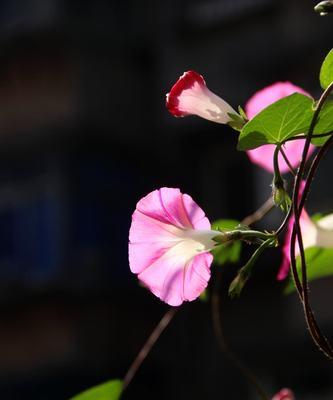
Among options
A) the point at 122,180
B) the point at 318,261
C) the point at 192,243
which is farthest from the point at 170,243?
the point at 122,180

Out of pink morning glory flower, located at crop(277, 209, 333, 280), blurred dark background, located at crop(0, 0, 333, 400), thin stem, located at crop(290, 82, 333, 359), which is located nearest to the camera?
thin stem, located at crop(290, 82, 333, 359)

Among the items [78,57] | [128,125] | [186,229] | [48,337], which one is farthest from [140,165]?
[186,229]

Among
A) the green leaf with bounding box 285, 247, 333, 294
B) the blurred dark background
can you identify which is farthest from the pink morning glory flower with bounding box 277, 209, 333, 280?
the blurred dark background

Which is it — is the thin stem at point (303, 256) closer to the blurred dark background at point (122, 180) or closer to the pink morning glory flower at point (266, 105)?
the pink morning glory flower at point (266, 105)

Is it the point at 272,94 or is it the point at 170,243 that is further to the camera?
the point at 272,94

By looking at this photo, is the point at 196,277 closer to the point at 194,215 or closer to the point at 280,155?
the point at 194,215

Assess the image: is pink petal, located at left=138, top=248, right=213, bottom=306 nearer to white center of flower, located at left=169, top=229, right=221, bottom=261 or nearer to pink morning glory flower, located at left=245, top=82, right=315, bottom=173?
white center of flower, located at left=169, top=229, right=221, bottom=261

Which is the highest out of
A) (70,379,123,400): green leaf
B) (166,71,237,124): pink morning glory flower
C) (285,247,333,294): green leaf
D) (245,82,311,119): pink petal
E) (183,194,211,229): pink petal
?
(166,71,237,124): pink morning glory flower

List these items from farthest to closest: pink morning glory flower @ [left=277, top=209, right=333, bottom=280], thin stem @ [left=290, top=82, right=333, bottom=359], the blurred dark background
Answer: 1. the blurred dark background
2. pink morning glory flower @ [left=277, top=209, right=333, bottom=280]
3. thin stem @ [left=290, top=82, right=333, bottom=359]
